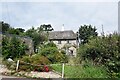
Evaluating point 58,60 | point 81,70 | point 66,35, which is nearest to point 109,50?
point 81,70

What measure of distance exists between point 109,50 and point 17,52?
10.4m

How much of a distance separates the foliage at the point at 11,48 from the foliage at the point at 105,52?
6.45 m

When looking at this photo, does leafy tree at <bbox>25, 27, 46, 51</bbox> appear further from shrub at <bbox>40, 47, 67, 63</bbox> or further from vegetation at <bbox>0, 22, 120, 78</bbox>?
vegetation at <bbox>0, 22, 120, 78</bbox>

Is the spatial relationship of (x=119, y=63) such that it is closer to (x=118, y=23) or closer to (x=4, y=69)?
(x=118, y=23)

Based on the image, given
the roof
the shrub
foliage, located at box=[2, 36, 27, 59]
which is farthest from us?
the roof

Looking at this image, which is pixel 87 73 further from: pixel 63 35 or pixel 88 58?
pixel 63 35

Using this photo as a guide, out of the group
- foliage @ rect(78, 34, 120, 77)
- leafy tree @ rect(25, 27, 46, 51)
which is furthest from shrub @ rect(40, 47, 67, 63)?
leafy tree @ rect(25, 27, 46, 51)

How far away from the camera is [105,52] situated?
592 inches

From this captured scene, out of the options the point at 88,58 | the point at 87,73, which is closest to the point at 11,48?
the point at 88,58

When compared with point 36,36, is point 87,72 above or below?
below

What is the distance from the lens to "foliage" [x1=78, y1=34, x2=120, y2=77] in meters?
13.1

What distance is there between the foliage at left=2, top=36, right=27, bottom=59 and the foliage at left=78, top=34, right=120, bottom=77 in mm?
6447

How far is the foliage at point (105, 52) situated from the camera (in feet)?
43.1

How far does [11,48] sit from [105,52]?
998 centimetres
